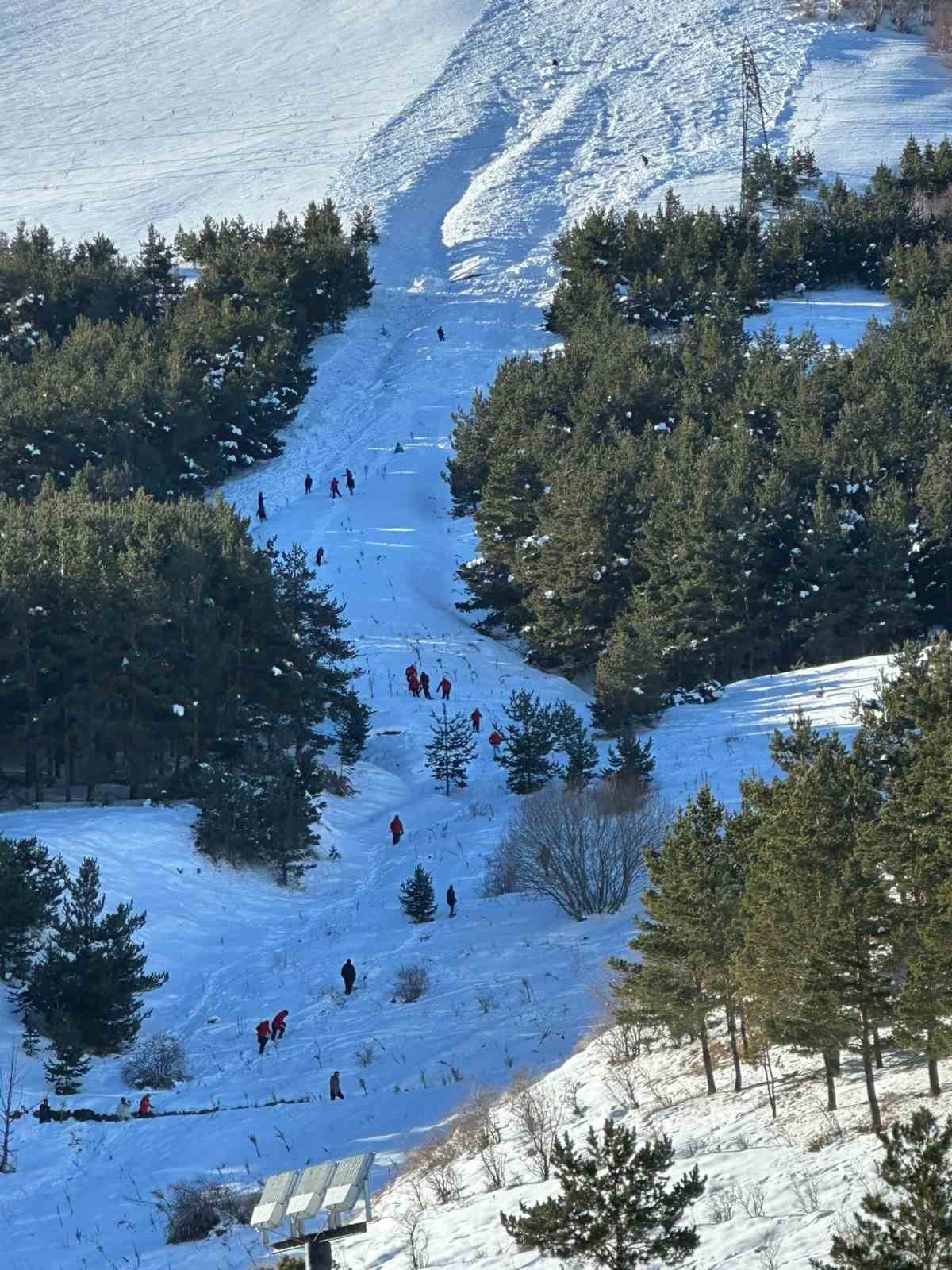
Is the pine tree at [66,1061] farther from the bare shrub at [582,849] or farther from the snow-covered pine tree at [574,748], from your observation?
the snow-covered pine tree at [574,748]

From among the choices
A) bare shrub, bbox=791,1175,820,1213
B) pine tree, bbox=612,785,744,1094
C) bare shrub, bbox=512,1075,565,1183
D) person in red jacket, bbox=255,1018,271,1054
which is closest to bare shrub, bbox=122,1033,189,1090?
person in red jacket, bbox=255,1018,271,1054

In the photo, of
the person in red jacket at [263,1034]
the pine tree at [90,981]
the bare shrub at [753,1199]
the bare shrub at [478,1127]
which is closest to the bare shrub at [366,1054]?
the person in red jacket at [263,1034]

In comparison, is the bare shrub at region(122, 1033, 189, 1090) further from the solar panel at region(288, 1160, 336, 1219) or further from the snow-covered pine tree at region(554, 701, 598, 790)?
the solar panel at region(288, 1160, 336, 1219)

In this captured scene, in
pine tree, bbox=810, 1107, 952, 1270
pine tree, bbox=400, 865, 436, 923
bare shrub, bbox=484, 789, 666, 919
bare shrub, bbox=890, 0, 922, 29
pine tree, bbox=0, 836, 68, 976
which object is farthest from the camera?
bare shrub, bbox=890, 0, 922, 29

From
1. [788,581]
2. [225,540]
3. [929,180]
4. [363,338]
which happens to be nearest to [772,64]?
[929,180]

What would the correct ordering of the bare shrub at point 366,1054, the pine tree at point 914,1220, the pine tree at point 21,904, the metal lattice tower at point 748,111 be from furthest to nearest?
the metal lattice tower at point 748,111
the pine tree at point 21,904
the bare shrub at point 366,1054
the pine tree at point 914,1220
